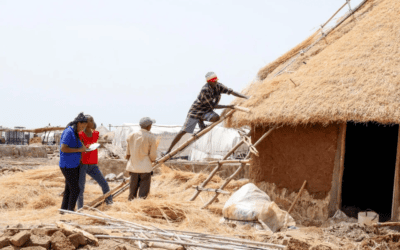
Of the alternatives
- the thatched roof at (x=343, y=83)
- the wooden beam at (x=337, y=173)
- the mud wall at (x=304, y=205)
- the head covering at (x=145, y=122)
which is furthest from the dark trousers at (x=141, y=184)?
the wooden beam at (x=337, y=173)

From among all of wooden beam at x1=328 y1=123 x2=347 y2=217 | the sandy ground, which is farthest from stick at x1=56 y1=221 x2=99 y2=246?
wooden beam at x1=328 y1=123 x2=347 y2=217

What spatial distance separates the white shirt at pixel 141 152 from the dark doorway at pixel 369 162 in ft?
15.1

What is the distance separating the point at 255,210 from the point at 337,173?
1.49m

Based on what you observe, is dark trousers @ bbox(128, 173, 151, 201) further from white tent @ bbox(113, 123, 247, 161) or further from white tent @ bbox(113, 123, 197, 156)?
white tent @ bbox(113, 123, 197, 156)

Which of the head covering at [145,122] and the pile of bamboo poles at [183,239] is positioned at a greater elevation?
the head covering at [145,122]

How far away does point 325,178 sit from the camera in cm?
660

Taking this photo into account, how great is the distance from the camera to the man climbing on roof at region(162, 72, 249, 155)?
24.8 ft

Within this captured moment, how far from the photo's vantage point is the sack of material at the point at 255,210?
5965mm

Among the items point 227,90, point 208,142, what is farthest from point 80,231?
point 208,142

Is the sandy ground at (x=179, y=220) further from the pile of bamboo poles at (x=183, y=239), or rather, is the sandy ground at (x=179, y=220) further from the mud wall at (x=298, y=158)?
the mud wall at (x=298, y=158)

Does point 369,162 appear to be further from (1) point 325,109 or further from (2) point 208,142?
(2) point 208,142

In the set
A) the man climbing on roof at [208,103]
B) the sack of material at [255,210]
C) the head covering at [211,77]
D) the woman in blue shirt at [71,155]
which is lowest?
the sack of material at [255,210]

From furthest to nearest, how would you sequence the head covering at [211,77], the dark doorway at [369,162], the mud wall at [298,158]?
the dark doorway at [369,162] < the head covering at [211,77] < the mud wall at [298,158]

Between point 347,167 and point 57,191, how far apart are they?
251 inches
